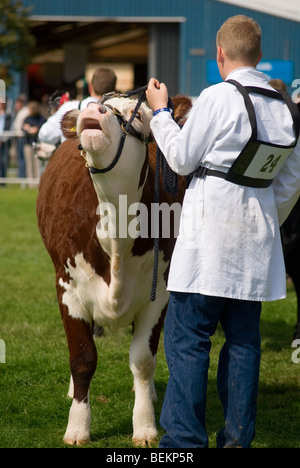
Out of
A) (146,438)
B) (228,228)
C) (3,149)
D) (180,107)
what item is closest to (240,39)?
(180,107)

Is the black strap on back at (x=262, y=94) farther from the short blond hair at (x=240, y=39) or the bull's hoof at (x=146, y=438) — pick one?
the bull's hoof at (x=146, y=438)

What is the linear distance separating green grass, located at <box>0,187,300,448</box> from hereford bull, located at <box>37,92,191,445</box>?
340mm

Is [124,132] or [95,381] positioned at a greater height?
[124,132]

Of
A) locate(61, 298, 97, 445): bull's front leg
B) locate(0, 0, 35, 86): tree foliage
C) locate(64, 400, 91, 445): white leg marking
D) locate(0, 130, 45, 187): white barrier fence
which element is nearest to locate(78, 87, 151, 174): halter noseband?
locate(61, 298, 97, 445): bull's front leg

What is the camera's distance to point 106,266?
413 centimetres

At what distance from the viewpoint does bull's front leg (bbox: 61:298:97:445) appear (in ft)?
→ 13.9

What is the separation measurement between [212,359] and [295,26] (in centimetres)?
2278

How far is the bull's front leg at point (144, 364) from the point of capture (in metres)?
4.30

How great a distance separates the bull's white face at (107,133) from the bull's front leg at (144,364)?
3.37ft

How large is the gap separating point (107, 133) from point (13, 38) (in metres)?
22.0

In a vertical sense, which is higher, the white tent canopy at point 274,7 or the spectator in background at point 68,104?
the white tent canopy at point 274,7

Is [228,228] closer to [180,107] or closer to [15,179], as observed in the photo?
[180,107]

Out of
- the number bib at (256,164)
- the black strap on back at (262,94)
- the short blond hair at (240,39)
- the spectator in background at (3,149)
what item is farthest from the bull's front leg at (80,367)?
the spectator in background at (3,149)

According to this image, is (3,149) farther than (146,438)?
Yes
